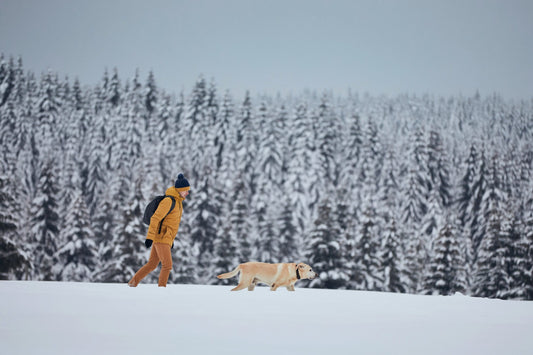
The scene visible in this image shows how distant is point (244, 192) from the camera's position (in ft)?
169

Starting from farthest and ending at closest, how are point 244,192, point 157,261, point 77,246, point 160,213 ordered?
point 244,192
point 77,246
point 157,261
point 160,213

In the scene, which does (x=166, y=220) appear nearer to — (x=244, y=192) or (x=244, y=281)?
(x=244, y=281)

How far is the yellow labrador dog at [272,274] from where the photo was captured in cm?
1040

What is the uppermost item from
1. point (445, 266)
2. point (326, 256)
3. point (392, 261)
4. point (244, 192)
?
point (244, 192)

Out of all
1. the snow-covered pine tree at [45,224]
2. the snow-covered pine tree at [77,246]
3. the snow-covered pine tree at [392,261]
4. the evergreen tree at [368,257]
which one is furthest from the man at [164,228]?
the snow-covered pine tree at [45,224]

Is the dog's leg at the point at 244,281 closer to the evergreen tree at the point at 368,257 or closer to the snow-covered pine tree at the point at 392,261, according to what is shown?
the evergreen tree at the point at 368,257

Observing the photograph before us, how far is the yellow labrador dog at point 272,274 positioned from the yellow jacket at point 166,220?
1.45 meters

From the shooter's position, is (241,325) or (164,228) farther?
(164,228)

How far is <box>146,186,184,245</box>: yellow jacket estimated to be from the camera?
9531 mm

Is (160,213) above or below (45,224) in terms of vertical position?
above

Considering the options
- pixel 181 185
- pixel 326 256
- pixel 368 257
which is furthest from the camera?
pixel 368 257

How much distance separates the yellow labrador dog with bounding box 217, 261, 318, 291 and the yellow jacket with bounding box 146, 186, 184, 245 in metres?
1.45

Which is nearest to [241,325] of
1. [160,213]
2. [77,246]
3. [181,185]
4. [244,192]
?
[160,213]

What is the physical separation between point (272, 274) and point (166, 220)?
2.33 m
